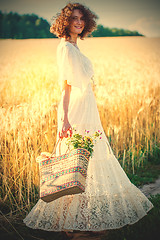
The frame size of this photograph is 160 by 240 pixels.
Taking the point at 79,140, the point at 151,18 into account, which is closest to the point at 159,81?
the point at 79,140


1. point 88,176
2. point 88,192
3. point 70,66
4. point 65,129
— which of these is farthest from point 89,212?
point 70,66

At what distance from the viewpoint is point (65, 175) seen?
1.50 metres

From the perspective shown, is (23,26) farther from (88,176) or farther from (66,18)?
(88,176)

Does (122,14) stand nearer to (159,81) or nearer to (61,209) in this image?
(159,81)

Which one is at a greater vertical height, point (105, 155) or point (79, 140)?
point (79, 140)

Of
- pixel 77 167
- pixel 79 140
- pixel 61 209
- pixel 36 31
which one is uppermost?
pixel 36 31

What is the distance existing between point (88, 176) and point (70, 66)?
853 mm

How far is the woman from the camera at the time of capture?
5.75 feet

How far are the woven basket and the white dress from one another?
0.98 ft

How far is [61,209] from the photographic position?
1.80 meters

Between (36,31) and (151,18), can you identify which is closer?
(151,18)

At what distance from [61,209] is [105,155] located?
0.53 meters

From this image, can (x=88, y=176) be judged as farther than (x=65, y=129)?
Yes

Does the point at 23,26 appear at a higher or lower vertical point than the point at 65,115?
higher
